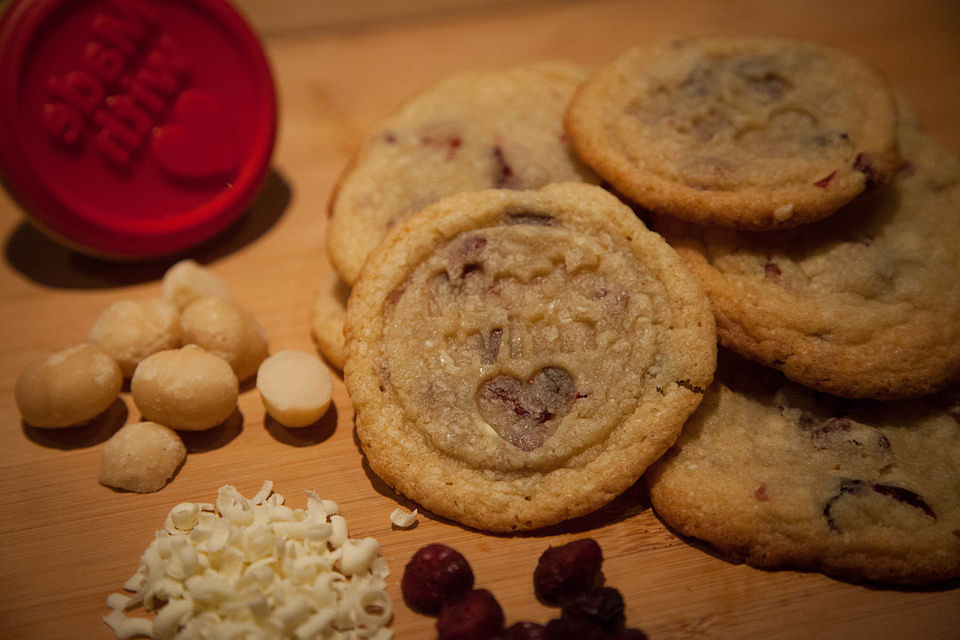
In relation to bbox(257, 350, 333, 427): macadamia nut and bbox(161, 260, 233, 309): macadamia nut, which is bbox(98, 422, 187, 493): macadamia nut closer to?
bbox(257, 350, 333, 427): macadamia nut

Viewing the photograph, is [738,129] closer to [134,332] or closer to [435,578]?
[435,578]

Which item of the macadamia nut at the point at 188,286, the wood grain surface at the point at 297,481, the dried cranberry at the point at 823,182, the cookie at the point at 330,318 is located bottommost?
the wood grain surface at the point at 297,481

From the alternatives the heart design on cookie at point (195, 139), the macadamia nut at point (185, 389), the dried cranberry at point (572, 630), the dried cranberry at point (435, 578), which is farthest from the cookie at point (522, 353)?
the heart design on cookie at point (195, 139)

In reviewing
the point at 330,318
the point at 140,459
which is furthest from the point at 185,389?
the point at 330,318

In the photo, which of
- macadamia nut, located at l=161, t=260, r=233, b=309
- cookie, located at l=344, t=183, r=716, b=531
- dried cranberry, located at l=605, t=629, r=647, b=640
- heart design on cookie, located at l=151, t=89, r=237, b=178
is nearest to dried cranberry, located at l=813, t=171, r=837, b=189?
cookie, located at l=344, t=183, r=716, b=531

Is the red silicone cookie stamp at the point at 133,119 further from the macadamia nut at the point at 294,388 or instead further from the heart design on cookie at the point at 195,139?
the macadamia nut at the point at 294,388
